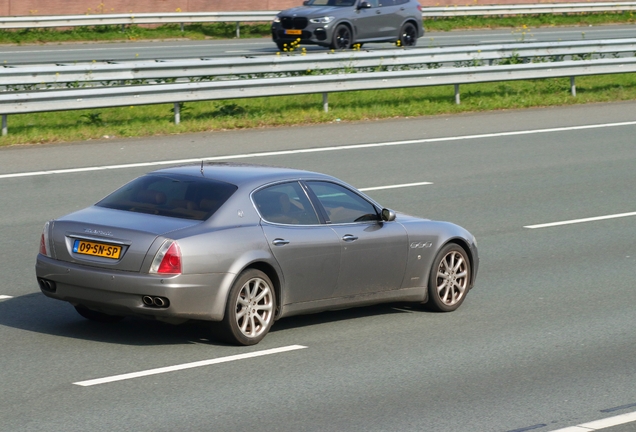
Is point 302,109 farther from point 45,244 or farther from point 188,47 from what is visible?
point 45,244

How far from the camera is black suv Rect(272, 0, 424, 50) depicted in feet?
96.6

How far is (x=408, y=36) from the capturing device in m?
32.3

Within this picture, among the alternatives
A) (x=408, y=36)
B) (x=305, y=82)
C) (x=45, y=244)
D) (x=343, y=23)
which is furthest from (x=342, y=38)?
(x=45, y=244)

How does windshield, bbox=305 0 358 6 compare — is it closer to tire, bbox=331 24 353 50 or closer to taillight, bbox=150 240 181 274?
tire, bbox=331 24 353 50

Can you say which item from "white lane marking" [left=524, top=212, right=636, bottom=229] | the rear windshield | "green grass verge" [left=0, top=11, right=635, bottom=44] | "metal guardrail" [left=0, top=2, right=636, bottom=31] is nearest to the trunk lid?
the rear windshield

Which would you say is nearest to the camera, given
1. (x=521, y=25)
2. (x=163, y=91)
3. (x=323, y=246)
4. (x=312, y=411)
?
(x=312, y=411)

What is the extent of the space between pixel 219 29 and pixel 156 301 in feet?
102

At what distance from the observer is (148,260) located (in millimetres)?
7672

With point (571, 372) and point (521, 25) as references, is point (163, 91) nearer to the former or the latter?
point (571, 372)

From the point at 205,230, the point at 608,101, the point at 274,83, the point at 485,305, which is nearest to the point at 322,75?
the point at 274,83

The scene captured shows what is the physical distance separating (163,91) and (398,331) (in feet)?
36.4

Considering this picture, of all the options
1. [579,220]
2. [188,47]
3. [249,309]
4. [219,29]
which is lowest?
[579,220]

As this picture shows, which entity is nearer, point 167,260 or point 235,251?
point 167,260

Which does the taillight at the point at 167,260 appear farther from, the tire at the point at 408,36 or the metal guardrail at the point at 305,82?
the tire at the point at 408,36
